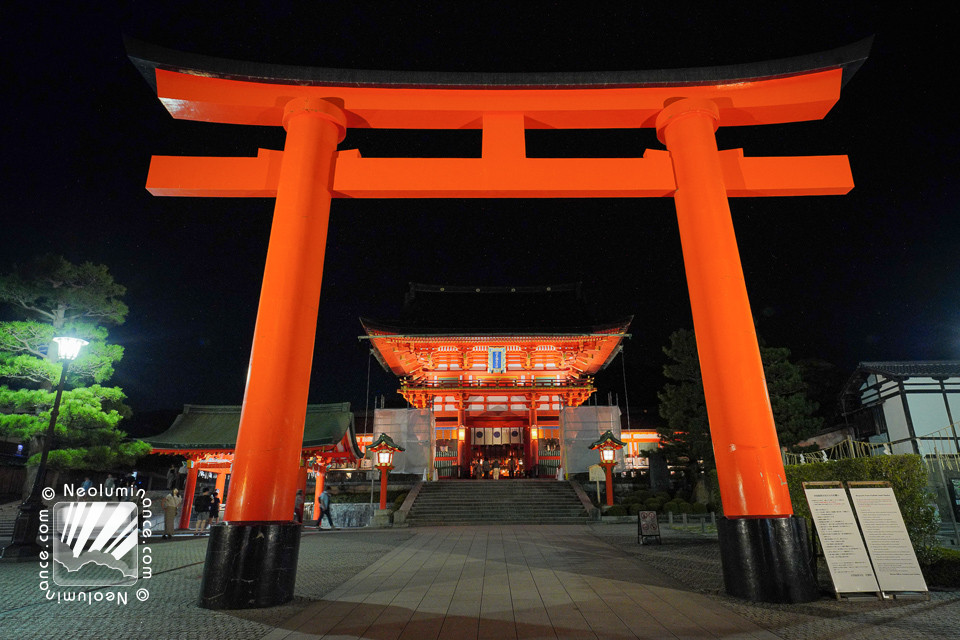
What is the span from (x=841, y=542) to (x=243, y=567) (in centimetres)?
589

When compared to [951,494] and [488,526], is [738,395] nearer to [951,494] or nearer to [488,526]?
[951,494]

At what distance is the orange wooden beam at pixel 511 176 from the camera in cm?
621

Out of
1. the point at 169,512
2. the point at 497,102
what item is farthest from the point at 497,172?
the point at 169,512

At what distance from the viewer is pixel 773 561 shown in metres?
4.73

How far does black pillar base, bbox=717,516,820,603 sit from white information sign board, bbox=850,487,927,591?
0.76 m

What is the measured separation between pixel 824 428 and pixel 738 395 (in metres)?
24.1

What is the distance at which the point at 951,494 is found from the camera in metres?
7.77

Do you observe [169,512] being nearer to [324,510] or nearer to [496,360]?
[324,510]

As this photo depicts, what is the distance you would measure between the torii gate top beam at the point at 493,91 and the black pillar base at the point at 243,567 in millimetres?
4944

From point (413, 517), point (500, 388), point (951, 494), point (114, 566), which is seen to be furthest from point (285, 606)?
point (500, 388)

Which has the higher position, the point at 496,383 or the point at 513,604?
the point at 496,383

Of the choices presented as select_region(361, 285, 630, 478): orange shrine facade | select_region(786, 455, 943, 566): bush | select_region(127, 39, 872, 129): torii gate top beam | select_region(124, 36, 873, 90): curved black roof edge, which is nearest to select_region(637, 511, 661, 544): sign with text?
select_region(786, 455, 943, 566): bush

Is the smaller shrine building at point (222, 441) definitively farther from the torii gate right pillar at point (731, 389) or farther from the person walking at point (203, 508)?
the torii gate right pillar at point (731, 389)

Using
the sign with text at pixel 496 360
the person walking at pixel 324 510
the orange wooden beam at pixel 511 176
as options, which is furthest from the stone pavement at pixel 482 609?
the sign with text at pixel 496 360
